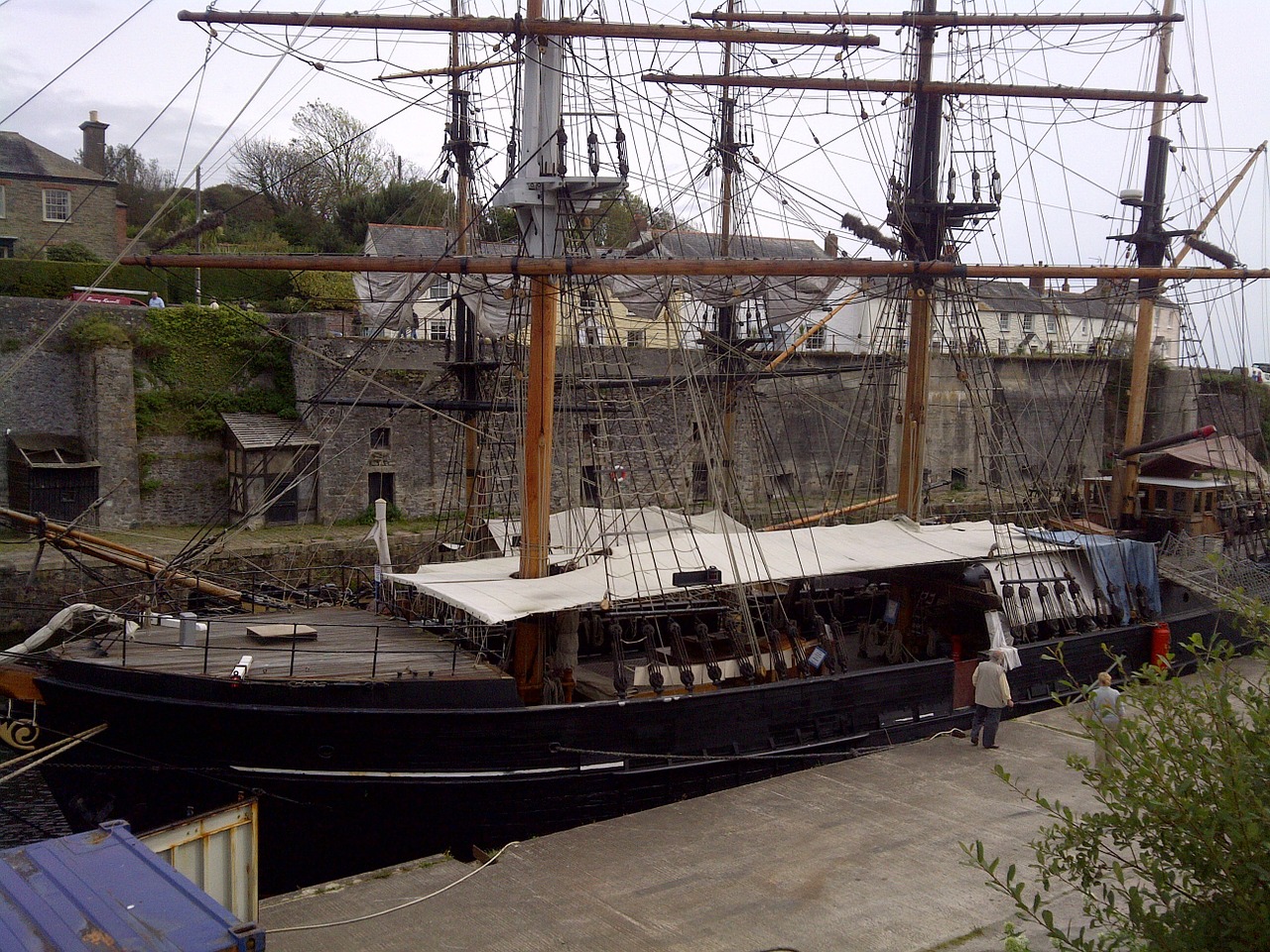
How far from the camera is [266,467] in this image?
26.2m

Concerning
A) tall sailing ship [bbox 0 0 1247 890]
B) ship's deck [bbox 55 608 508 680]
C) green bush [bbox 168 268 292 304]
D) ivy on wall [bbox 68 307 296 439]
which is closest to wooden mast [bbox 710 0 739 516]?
tall sailing ship [bbox 0 0 1247 890]

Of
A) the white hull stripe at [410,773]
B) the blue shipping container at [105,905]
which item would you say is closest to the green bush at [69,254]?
the white hull stripe at [410,773]

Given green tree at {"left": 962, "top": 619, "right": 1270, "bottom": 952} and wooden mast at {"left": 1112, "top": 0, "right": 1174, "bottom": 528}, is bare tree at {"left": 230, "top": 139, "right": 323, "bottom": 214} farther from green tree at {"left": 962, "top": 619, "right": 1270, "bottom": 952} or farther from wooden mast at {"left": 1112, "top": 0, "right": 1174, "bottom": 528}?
green tree at {"left": 962, "top": 619, "right": 1270, "bottom": 952}

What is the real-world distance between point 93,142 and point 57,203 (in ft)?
18.3

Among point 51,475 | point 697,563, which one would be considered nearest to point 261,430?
point 51,475

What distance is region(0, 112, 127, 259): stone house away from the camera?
3297 centimetres

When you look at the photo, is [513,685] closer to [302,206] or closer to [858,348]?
[858,348]

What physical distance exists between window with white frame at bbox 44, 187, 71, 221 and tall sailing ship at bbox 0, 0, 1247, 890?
70.6ft

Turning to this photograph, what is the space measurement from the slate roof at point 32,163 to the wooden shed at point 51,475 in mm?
11064

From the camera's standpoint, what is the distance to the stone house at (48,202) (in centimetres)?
3297

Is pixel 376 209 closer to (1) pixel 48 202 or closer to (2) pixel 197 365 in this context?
(1) pixel 48 202

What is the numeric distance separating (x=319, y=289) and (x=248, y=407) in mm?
5860

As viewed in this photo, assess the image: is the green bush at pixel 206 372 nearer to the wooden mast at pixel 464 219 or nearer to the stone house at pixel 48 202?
the stone house at pixel 48 202

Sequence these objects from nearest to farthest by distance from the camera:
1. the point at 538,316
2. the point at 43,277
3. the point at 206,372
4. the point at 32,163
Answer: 1. the point at 538,316
2. the point at 206,372
3. the point at 43,277
4. the point at 32,163
